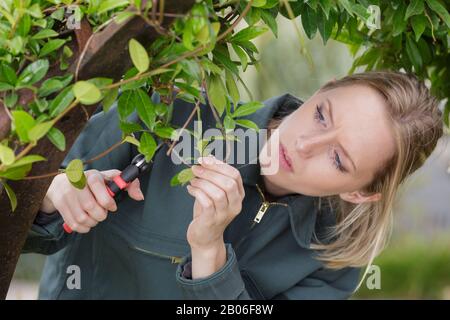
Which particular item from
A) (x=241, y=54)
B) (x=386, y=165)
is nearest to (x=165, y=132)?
(x=241, y=54)

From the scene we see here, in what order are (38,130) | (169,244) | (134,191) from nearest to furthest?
1. (38,130)
2. (134,191)
3. (169,244)

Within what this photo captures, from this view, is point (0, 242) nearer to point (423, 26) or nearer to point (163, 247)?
point (163, 247)

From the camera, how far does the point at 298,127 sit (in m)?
1.30

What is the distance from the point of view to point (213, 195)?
1089mm

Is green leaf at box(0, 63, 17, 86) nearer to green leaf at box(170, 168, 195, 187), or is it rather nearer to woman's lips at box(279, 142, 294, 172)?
green leaf at box(170, 168, 195, 187)

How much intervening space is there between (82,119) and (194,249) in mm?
415

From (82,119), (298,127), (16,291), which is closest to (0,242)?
(82,119)

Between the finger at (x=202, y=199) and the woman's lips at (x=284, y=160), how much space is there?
24 centimetres

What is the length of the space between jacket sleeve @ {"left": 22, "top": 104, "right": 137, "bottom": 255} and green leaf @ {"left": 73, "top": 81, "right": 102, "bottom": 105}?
1.77 ft

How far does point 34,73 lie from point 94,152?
1.89 ft

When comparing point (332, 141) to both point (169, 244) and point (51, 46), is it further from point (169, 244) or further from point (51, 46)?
point (51, 46)

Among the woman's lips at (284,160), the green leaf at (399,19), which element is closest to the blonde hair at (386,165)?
the woman's lips at (284,160)

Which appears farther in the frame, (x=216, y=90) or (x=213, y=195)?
(x=213, y=195)

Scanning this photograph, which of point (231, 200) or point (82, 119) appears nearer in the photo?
point (82, 119)
